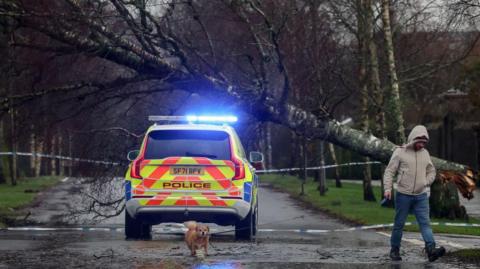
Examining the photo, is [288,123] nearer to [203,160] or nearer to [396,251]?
[203,160]

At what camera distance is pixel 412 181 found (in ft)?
39.7

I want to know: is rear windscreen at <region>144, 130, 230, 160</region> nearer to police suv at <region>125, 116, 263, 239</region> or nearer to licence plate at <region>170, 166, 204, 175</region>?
police suv at <region>125, 116, 263, 239</region>

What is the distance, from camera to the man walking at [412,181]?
12062 millimetres

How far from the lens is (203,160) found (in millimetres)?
13914

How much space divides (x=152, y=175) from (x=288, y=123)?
18.4ft

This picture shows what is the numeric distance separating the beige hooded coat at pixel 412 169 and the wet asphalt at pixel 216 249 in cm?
91

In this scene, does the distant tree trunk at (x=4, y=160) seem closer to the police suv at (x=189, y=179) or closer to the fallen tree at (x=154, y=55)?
the fallen tree at (x=154, y=55)

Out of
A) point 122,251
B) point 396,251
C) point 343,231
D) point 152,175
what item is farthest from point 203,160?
point 343,231

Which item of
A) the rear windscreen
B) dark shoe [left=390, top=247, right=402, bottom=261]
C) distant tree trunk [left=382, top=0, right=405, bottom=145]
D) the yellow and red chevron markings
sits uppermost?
distant tree trunk [left=382, top=0, right=405, bottom=145]

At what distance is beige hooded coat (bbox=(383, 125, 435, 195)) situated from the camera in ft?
39.7

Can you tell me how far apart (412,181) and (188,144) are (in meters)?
3.57

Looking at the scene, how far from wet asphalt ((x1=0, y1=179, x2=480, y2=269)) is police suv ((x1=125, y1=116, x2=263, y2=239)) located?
45 cm

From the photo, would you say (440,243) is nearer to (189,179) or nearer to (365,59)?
(189,179)

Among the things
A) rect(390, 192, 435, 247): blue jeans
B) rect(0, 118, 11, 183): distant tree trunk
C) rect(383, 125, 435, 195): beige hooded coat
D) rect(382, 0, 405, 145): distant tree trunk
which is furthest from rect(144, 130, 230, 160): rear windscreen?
rect(0, 118, 11, 183): distant tree trunk
